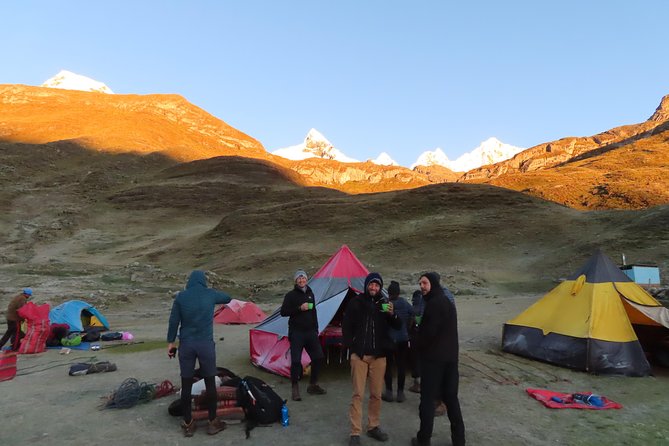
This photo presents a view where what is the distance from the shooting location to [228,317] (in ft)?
56.4

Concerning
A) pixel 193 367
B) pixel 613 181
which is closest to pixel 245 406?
pixel 193 367

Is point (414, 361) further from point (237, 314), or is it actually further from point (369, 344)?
point (237, 314)

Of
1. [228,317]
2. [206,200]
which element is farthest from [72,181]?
[228,317]

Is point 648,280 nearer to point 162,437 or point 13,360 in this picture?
point 162,437

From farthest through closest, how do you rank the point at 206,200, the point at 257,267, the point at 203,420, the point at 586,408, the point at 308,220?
the point at 206,200
the point at 308,220
the point at 257,267
the point at 586,408
the point at 203,420

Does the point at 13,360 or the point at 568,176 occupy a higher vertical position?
the point at 568,176

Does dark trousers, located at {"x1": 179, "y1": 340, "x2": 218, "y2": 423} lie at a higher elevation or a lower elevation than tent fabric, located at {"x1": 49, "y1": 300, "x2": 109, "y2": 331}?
higher

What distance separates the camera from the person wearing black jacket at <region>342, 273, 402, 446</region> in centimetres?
545

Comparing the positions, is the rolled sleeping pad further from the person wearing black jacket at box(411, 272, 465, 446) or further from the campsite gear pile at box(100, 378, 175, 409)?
the person wearing black jacket at box(411, 272, 465, 446)

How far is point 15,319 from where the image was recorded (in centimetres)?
1101

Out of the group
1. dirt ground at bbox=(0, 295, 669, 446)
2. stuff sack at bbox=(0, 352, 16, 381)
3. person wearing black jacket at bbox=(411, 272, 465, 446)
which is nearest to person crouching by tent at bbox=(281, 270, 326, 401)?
dirt ground at bbox=(0, 295, 669, 446)

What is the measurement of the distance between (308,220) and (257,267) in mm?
14787

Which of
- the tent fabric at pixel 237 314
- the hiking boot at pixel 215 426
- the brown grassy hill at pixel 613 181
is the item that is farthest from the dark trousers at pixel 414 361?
the brown grassy hill at pixel 613 181

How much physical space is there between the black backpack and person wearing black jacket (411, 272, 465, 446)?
2148 millimetres
